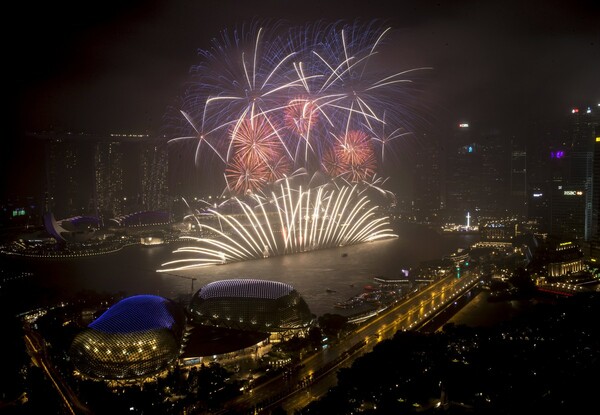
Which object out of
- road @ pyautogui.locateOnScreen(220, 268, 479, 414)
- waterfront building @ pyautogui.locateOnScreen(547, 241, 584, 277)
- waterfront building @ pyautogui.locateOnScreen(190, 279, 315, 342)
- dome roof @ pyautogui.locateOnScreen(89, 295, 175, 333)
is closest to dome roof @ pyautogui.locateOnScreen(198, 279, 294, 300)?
waterfront building @ pyautogui.locateOnScreen(190, 279, 315, 342)

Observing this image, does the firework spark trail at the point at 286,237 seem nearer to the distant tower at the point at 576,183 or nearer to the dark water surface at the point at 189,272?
the dark water surface at the point at 189,272

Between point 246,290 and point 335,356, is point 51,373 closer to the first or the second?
point 246,290

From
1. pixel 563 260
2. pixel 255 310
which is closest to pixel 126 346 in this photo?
pixel 255 310

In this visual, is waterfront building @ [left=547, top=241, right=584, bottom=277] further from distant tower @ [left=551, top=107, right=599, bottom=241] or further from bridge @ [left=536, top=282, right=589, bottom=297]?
distant tower @ [left=551, top=107, right=599, bottom=241]

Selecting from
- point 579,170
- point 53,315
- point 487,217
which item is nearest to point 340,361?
point 53,315

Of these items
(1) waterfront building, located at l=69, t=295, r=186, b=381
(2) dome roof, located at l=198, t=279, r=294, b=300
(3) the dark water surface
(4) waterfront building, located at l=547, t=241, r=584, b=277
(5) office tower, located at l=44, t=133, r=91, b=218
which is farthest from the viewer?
(5) office tower, located at l=44, t=133, r=91, b=218

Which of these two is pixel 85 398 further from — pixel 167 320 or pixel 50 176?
pixel 50 176
